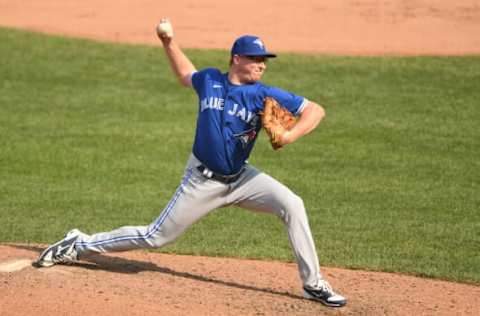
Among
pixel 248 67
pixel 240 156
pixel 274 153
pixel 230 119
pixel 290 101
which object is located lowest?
pixel 274 153

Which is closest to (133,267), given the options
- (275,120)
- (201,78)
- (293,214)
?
(293,214)

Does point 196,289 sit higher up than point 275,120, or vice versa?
point 275,120

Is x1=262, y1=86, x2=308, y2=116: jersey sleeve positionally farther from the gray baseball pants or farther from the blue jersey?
the gray baseball pants

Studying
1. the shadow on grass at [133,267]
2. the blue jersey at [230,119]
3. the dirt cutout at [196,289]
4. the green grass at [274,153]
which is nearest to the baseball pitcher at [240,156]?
the blue jersey at [230,119]

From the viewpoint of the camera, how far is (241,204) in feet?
24.4

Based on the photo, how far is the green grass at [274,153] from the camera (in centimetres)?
945

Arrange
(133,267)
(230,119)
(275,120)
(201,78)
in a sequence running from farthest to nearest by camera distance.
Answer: (133,267) < (201,78) < (230,119) < (275,120)

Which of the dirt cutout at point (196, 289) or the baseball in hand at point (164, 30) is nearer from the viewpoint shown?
the dirt cutout at point (196, 289)

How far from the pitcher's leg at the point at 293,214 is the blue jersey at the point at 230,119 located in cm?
20

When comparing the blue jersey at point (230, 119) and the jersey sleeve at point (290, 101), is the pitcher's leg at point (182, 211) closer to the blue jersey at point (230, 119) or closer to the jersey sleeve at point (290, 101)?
the blue jersey at point (230, 119)

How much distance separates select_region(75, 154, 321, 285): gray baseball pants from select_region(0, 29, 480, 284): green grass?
1.50 metres

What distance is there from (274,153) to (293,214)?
18.5 ft

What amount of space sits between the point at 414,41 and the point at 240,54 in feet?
40.5

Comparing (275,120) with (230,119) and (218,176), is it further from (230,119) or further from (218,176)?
(218,176)
